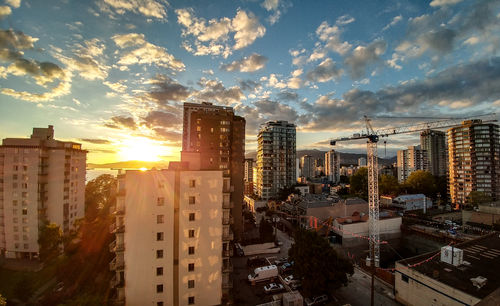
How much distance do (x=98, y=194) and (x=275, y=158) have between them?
47.9 metres

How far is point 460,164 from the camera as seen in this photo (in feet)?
192

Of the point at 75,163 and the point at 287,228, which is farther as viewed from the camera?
the point at 287,228

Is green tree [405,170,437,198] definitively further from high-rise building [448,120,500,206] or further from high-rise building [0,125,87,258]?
high-rise building [0,125,87,258]

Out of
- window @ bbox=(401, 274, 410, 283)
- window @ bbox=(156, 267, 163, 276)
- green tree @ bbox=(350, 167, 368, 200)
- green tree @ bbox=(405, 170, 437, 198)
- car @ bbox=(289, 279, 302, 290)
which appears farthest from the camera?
green tree @ bbox=(350, 167, 368, 200)

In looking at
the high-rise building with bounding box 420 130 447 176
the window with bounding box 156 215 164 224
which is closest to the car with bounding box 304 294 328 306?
the window with bounding box 156 215 164 224

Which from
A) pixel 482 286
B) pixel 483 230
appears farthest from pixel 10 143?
pixel 483 230

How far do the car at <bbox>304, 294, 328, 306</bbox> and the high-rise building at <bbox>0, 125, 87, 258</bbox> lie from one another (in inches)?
1486

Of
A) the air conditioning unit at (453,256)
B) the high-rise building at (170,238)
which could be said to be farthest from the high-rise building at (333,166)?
the high-rise building at (170,238)

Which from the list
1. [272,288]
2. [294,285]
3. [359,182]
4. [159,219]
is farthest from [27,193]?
[359,182]

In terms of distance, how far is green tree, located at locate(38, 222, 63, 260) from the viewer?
2728cm

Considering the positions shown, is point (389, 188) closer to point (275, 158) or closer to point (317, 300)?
point (275, 158)

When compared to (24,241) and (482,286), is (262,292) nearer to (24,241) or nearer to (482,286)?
(482,286)

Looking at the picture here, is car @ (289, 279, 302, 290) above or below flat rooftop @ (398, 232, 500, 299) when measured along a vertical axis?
below

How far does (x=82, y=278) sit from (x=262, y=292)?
57.0 ft
